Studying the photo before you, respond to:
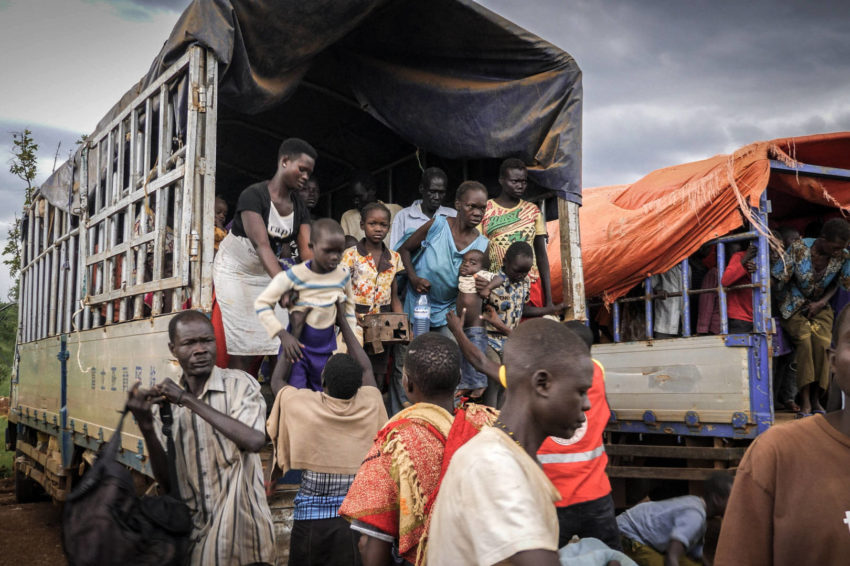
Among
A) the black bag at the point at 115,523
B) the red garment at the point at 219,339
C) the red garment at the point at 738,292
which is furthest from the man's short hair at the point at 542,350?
the red garment at the point at 738,292

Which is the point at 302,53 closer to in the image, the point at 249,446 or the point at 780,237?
the point at 249,446

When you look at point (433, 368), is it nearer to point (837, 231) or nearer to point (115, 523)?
point (115, 523)

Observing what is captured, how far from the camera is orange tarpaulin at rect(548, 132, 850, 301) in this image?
5.60 m

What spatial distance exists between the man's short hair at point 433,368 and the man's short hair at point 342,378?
0.63 metres

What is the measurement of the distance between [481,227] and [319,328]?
5.78 feet

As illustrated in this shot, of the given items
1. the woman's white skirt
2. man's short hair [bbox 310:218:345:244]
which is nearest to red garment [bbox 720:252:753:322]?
man's short hair [bbox 310:218:345:244]

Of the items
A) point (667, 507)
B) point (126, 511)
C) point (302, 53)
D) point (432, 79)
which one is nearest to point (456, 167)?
point (432, 79)

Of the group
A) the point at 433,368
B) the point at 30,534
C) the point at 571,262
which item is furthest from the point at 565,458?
the point at 30,534

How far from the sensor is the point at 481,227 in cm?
508

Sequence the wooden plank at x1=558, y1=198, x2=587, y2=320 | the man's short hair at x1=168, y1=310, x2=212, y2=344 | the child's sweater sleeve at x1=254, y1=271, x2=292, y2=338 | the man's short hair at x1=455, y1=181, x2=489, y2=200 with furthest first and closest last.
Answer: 1. the wooden plank at x1=558, y1=198, x2=587, y2=320
2. the man's short hair at x1=455, y1=181, x2=489, y2=200
3. the child's sweater sleeve at x1=254, y1=271, x2=292, y2=338
4. the man's short hair at x1=168, y1=310, x2=212, y2=344

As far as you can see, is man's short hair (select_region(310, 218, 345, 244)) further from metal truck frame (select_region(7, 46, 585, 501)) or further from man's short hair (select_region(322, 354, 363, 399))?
man's short hair (select_region(322, 354, 363, 399))

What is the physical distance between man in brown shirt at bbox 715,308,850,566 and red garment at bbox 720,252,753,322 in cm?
417

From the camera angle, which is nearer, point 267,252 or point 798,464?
point 798,464

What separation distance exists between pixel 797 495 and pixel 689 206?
4.78 meters
